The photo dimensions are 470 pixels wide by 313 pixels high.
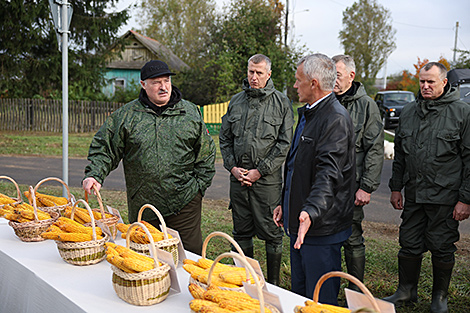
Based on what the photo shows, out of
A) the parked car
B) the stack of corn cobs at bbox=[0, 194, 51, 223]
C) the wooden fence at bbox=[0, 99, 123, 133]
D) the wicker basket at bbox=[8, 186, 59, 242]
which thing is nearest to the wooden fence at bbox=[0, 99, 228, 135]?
the wooden fence at bbox=[0, 99, 123, 133]

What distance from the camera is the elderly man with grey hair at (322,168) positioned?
2758 mm

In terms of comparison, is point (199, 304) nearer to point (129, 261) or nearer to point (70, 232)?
point (129, 261)

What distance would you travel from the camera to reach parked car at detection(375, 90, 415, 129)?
73.2 feet

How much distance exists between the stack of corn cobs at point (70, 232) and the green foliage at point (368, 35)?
46614 mm

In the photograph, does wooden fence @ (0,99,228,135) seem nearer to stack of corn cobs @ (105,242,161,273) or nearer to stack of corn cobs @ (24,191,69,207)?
stack of corn cobs @ (24,191,69,207)

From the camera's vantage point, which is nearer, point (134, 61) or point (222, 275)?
point (222, 275)

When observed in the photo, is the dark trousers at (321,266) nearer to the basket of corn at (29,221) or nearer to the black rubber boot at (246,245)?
the black rubber boot at (246,245)

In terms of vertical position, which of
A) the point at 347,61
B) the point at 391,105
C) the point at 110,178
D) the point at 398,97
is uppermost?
the point at 398,97

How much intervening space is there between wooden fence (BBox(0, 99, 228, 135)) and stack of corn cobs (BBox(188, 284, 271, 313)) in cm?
1612

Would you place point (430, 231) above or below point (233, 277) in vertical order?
below

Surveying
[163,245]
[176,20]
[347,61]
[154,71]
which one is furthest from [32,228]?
[176,20]

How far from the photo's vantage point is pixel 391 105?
76.5 ft

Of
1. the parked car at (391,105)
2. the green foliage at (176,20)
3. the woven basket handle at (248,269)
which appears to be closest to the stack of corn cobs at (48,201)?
the woven basket handle at (248,269)

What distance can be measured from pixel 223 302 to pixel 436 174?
2.53 metres
